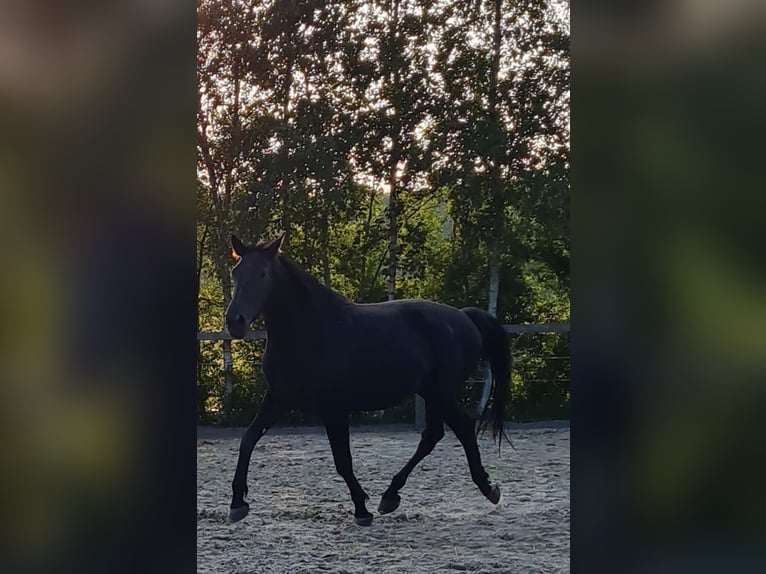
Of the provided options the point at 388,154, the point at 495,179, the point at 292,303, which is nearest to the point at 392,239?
the point at 388,154

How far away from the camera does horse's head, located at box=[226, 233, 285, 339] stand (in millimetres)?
3467

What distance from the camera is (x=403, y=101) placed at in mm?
6594

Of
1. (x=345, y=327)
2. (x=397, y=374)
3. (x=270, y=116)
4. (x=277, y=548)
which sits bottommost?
→ (x=277, y=548)

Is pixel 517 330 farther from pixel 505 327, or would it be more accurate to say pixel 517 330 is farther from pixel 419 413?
pixel 419 413

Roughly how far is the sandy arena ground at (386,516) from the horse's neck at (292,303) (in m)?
1.14

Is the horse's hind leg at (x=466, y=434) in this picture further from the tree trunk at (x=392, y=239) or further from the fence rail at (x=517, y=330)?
the tree trunk at (x=392, y=239)

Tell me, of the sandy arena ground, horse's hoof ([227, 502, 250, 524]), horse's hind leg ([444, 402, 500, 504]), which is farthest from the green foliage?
horse's hoof ([227, 502, 250, 524])

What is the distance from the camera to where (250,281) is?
Result: 3564 millimetres

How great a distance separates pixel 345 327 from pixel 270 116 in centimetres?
344

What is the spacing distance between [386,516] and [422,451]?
0.44 m

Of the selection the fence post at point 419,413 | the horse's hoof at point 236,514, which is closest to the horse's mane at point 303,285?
the horse's hoof at point 236,514
